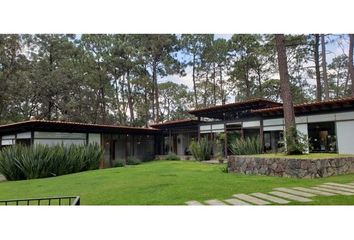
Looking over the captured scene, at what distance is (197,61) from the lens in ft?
64.8

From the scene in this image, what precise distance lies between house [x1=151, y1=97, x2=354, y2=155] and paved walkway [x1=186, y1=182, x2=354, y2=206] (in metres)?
2.72

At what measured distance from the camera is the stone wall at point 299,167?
622 cm

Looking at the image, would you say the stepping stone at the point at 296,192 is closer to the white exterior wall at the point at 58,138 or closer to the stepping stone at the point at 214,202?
the stepping stone at the point at 214,202

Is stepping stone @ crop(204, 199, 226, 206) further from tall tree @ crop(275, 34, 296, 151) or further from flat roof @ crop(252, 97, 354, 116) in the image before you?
flat roof @ crop(252, 97, 354, 116)

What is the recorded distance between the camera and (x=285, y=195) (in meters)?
4.76

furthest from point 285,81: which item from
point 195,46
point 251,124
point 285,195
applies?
point 195,46

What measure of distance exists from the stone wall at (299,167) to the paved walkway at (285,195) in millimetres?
945

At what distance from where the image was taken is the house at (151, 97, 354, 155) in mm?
10188

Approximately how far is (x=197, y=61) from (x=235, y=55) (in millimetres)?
2287
